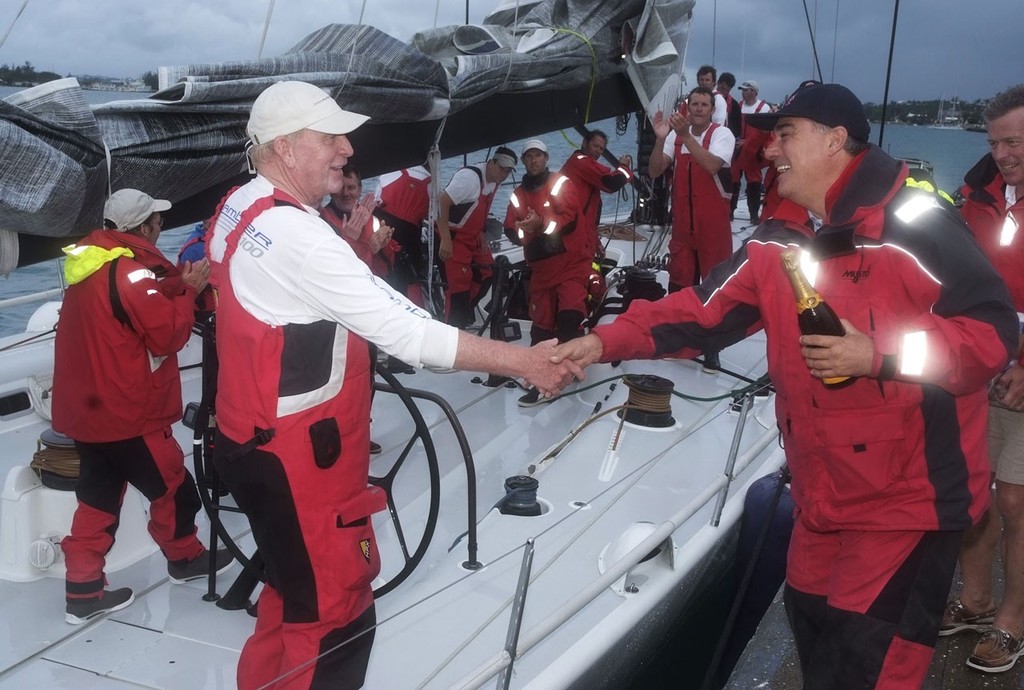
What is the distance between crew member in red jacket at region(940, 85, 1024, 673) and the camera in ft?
8.63

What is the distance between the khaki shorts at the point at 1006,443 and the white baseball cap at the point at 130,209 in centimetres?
262

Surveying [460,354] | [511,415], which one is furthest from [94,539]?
[511,415]

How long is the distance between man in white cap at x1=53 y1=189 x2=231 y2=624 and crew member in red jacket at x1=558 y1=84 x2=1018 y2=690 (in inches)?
73.9

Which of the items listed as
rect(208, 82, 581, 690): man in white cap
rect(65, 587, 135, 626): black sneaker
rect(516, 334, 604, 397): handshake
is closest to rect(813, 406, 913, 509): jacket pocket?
rect(516, 334, 604, 397): handshake

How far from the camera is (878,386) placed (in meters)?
1.95

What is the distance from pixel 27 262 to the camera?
1999mm

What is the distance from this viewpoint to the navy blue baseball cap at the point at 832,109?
6.70 feet

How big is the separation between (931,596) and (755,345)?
3.54 metres

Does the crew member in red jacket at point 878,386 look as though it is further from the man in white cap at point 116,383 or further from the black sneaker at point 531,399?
the black sneaker at point 531,399

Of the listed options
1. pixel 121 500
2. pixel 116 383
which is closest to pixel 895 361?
pixel 116 383

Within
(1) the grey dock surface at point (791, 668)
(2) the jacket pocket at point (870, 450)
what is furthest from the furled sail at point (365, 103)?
(1) the grey dock surface at point (791, 668)

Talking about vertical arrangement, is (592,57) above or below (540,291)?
above

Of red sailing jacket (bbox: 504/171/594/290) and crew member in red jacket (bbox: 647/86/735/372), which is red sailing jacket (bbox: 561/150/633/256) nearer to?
red sailing jacket (bbox: 504/171/594/290)

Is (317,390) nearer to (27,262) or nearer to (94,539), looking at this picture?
(27,262)
